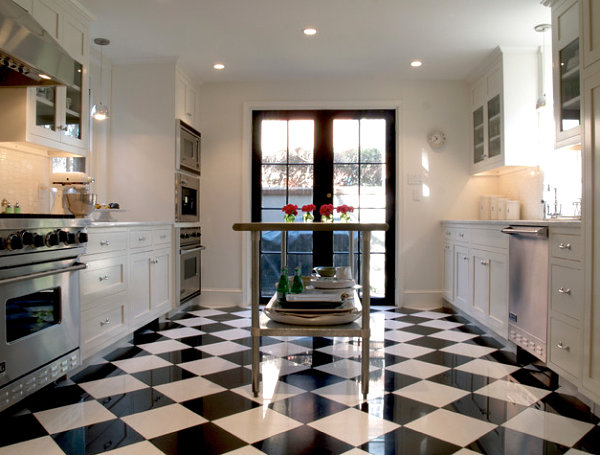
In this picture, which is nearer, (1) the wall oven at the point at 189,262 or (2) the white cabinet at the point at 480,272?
(2) the white cabinet at the point at 480,272

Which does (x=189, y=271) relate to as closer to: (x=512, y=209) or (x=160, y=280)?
(x=160, y=280)

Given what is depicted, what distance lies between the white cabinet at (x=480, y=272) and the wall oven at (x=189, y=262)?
249cm

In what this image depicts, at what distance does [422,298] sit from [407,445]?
308 centimetres

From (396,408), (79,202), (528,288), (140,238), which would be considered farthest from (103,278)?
(528,288)

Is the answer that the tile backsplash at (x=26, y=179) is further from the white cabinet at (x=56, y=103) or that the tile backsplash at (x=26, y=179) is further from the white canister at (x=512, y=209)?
the white canister at (x=512, y=209)

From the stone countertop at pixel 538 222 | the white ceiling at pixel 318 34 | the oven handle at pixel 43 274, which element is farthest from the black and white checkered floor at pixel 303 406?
the white ceiling at pixel 318 34

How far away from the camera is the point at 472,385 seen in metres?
2.42

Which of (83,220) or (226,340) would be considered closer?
(83,220)

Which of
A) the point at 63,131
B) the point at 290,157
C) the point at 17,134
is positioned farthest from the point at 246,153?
the point at 17,134

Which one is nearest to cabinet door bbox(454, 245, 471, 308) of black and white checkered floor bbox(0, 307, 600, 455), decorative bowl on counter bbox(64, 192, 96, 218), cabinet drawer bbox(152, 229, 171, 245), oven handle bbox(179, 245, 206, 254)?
black and white checkered floor bbox(0, 307, 600, 455)

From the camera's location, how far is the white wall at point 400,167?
15.4 ft

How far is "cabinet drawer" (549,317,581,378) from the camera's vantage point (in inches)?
86.0

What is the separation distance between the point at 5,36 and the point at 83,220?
0.94 meters

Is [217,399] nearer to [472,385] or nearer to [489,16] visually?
[472,385]
